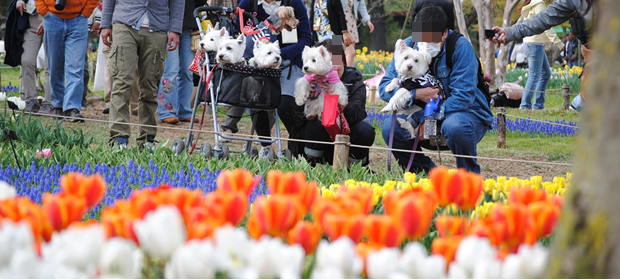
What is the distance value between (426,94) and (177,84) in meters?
4.27

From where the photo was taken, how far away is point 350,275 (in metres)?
1.24

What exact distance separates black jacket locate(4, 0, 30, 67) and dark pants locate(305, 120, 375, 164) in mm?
4251

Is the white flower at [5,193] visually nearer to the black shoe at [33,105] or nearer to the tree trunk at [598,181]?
the tree trunk at [598,181]

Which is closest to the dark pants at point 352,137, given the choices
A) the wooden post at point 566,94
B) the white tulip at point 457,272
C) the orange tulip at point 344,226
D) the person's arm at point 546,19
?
the person's arm at point 546,19

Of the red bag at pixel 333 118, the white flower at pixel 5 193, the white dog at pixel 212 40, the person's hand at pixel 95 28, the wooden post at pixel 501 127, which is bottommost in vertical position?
the wooden post at pixel 501 127

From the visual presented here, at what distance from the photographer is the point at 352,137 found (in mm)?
5336

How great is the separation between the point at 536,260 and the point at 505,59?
11.0 metres

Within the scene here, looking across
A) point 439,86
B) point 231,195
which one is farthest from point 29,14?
point 231,195

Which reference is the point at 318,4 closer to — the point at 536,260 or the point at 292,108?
the point at 292,108

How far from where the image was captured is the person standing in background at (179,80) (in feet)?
24.8

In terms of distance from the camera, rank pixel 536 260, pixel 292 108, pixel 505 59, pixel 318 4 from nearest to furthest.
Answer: pixel 536 260 → pixel 292 108 → pixel 318 4 → pixel 505 59

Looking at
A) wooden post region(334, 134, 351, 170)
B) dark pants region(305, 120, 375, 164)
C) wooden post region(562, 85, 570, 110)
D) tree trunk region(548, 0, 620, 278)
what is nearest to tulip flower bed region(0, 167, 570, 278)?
tree trunk region(548, 0, 620, 278)

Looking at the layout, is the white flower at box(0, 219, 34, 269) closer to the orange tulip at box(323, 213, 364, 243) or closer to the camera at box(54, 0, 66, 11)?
the orange tulip at box(323, 213, 364, 243)

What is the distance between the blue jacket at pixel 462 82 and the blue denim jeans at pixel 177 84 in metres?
3.72
